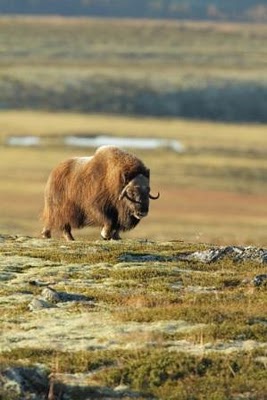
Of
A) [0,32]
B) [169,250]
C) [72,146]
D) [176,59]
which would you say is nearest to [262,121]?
[72,146]

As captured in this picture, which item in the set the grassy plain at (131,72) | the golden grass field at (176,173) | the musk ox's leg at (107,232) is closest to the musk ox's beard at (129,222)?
the musk ox's leg at (107,232)

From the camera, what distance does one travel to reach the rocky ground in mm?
11656

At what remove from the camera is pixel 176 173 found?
71312 mm

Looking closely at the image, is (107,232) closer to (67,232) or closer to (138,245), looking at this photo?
(67,232)

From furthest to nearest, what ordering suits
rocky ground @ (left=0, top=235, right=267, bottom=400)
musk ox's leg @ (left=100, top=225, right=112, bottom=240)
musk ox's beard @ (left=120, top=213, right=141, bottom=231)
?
musk ox's leg @ (left=100, top=225, right=112, bottom=240) → musk ox's beard @ (left=120, top=213, right=141, bottom=231) → rocky ground @ (left=0, top=235, right=267, bottom=400)

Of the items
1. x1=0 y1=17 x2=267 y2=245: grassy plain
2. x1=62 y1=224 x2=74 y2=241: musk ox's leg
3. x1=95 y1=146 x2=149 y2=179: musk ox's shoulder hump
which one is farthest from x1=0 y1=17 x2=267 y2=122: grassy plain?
x1=95 y1=146 x2=149 y2=179: musk ox's shoulder hump

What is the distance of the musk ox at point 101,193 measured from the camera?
2122cm

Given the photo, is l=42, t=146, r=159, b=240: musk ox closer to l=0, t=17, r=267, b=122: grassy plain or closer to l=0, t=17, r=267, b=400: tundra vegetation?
l=0, t=17, r=267, b=400: tundra vegetation

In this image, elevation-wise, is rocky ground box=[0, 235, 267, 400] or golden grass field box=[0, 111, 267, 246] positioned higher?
golden grass field box=[0, 111, 267, 246]

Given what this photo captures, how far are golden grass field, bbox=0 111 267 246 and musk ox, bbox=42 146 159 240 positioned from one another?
60.6 ft

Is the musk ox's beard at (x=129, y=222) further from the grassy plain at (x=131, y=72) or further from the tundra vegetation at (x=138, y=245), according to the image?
the grassy plain at (x=131, y=72)

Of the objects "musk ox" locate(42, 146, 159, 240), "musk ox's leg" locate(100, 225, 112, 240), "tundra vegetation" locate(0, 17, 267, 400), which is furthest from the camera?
"musk ox's leg" locate(100, 225, 112, 240)

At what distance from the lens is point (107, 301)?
14656 millimetres

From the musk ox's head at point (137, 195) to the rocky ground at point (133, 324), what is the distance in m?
2.62
